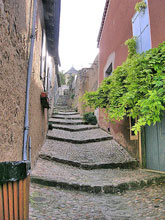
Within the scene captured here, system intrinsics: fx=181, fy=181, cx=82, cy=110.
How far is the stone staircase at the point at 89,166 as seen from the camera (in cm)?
400

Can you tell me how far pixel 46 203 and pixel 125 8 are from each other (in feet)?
22.8

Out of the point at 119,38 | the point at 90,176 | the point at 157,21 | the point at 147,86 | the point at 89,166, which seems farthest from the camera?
the point at 119,38

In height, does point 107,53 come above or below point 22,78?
above

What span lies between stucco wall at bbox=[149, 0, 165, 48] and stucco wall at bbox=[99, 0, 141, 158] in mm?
1521

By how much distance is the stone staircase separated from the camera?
4.00m

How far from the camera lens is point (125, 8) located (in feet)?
22.4

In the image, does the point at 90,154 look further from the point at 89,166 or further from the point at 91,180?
the point at 91,180

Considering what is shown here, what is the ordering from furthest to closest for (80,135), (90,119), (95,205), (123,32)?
(90,119), (80,135), (123,32), (95,205)

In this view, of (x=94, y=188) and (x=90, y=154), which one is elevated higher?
(x=90, y=154)

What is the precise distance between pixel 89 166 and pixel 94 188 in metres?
1.65

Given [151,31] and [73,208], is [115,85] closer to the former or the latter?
[151,31]

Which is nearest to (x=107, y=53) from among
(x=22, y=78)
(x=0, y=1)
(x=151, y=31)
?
(x=151, y=31)

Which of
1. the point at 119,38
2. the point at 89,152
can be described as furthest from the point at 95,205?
the point at 119,38

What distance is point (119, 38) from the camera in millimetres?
7492
